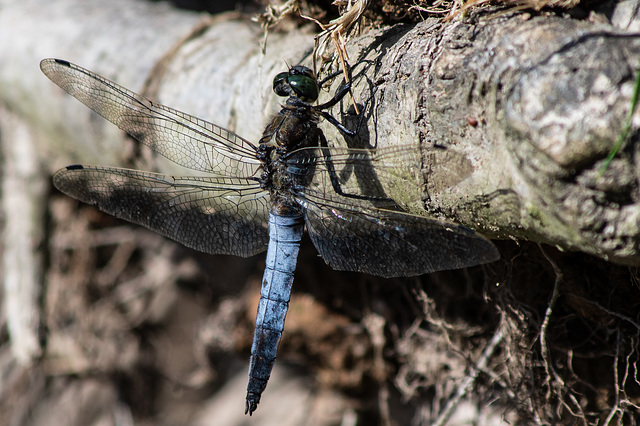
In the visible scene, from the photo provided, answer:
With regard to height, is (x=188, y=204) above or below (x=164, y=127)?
below

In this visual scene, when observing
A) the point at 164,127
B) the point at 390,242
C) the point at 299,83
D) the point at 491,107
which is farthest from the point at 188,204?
the point at 491,107

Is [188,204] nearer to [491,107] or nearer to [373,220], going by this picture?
[373,220]

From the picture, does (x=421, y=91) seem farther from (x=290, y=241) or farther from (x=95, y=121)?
(x=95, y=121)

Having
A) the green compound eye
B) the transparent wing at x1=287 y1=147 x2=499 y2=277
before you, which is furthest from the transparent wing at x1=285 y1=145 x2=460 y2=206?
the green compound eye

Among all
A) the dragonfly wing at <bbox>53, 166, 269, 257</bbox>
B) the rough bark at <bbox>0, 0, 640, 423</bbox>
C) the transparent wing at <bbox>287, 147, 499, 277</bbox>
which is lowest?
the dragonfly wing at <bbox>53, 166, 269, 257</bbox>

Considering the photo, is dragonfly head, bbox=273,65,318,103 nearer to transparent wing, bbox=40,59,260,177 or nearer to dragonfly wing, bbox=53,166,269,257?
transparent wing, bbox=40,59,260,177

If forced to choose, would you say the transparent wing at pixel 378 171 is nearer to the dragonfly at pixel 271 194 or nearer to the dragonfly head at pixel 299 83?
the dragonfly at pixel 271 194

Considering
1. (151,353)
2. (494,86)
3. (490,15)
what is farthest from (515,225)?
(151,353)
